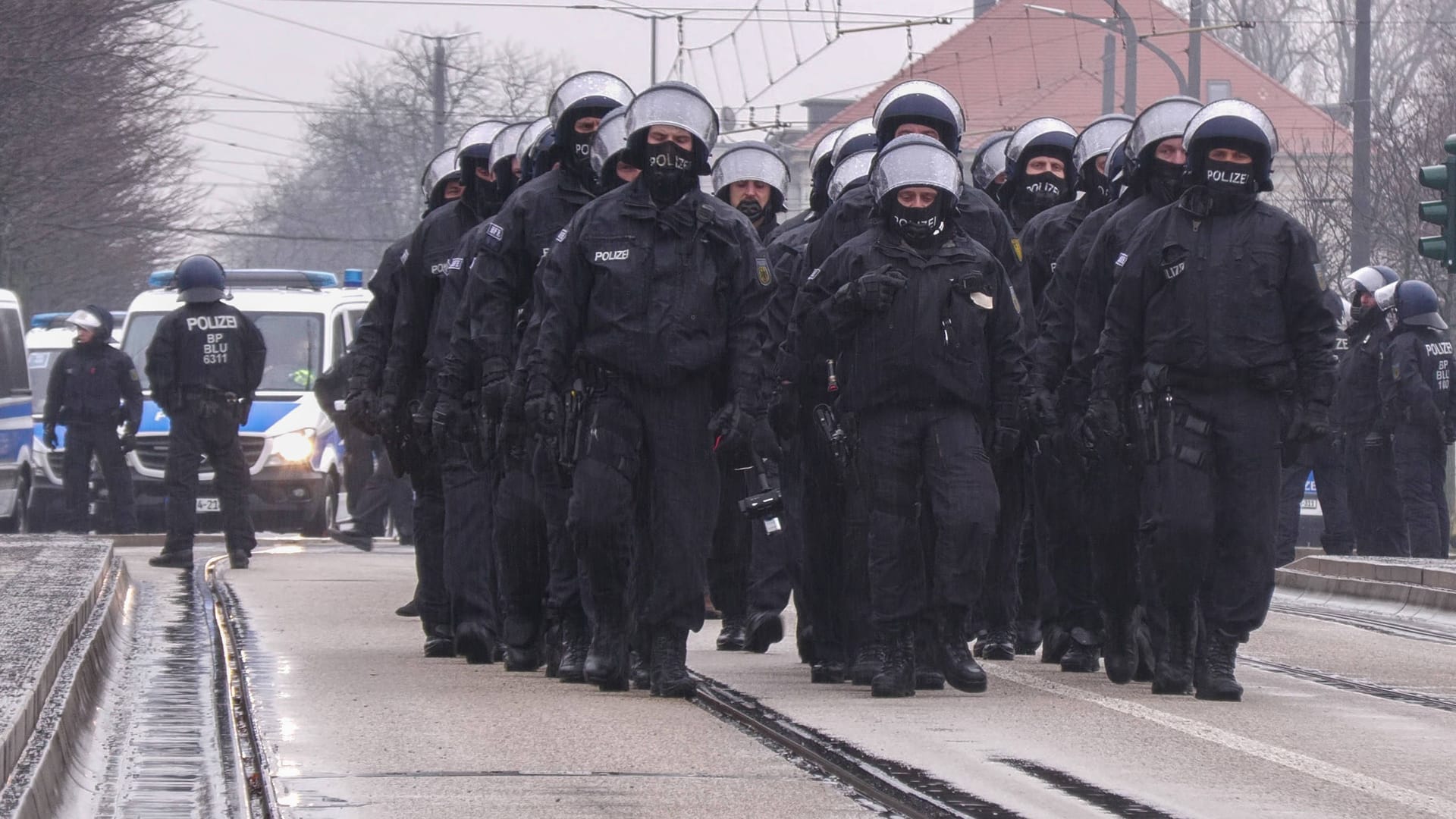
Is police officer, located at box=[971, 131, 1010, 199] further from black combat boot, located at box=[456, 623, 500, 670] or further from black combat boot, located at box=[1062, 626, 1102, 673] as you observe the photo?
black combat boot, located at box=[456, 623, 500, 670]

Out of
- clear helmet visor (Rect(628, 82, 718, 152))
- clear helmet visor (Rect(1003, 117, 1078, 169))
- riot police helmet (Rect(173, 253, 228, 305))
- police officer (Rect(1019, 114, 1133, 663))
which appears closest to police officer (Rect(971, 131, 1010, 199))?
clear helmet visor (Rect(1003, 117, 1078, 169))

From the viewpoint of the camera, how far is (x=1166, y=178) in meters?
10.2

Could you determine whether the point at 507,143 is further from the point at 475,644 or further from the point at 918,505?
the point at 918,505

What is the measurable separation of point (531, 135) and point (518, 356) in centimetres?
152

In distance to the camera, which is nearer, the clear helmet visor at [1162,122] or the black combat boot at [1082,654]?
the clear helmet visor at [1162,122]

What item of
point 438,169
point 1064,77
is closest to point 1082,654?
point 438,169

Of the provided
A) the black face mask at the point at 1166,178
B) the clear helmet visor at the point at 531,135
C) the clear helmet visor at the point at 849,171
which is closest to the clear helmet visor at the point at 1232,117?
the black face mask at the point at 1166,178

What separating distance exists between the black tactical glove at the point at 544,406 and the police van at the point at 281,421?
14.8m

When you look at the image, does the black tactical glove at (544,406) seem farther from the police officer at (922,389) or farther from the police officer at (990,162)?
the police officer at (990,162)

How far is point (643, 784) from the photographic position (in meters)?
6.99

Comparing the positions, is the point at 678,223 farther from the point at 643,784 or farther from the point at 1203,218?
the point at 643,784

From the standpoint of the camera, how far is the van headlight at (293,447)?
80.0ft

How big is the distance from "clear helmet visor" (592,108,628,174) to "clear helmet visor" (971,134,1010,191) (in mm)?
3291

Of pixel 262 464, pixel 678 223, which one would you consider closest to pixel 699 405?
pixel 678 223
